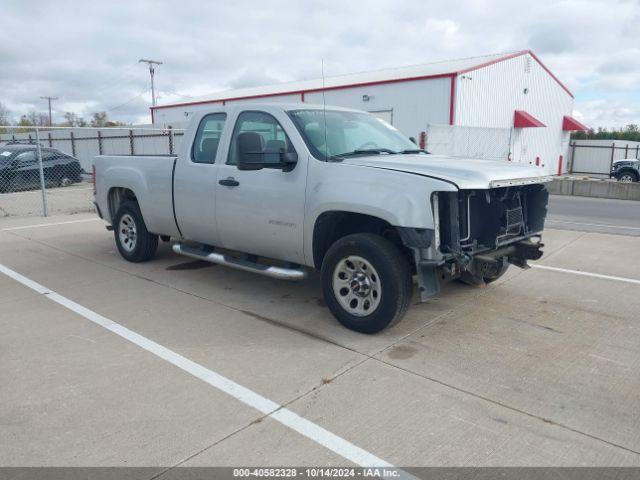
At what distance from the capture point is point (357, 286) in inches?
183

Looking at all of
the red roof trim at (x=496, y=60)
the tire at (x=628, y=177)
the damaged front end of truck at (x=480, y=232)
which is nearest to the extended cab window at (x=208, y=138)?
the damaged front end of truck at (x=480, y=232)

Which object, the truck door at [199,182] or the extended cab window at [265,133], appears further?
the truck door at [199,182]

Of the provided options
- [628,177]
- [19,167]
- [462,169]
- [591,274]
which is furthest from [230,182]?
[628,177]

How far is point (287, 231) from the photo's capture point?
511 centimetres

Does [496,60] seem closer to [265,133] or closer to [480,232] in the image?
[265,133]

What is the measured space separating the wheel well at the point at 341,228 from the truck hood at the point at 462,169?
0.50m

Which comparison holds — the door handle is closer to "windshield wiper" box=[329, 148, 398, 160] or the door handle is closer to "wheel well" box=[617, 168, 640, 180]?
"windshield wiper" box=[329, 148, 398, 160]

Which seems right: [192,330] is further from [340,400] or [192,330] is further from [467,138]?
[467,138]

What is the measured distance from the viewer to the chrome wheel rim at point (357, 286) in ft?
14.9

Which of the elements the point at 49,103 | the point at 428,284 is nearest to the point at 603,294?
the point at 428,284

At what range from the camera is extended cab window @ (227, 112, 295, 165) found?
5.06m

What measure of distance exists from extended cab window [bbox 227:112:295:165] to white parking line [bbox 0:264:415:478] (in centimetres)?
198

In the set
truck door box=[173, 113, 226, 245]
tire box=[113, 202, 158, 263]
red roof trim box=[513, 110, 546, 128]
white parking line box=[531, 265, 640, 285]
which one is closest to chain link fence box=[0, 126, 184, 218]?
tire box=[113, 202, 158, 263]

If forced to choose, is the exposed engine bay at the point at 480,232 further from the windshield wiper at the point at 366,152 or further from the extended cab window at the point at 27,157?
the extended cab window at the point at 27,157
